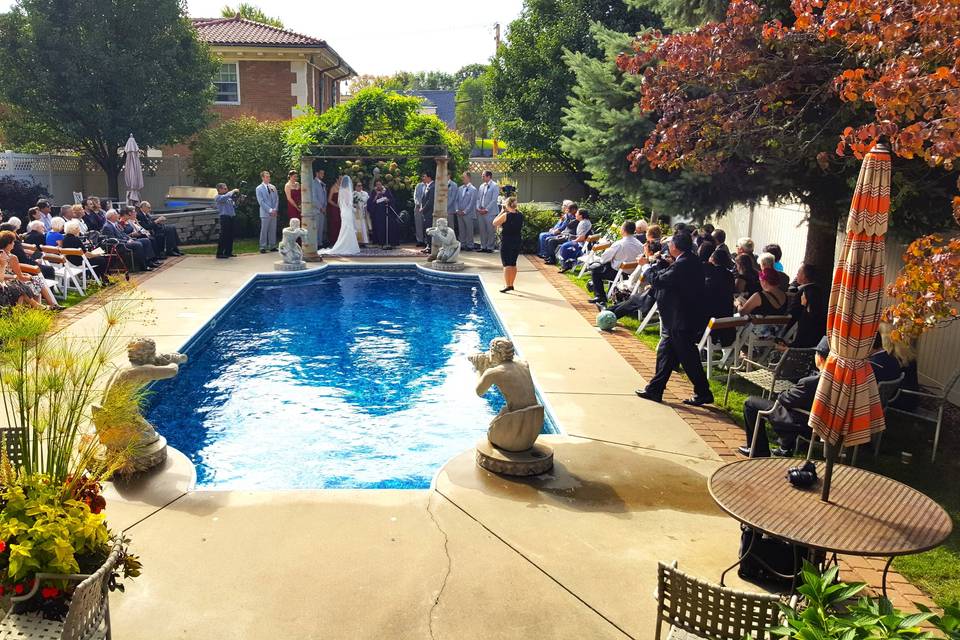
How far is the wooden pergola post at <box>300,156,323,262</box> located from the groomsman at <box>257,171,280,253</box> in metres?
0.80

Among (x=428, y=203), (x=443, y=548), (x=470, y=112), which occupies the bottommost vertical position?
(x=443, y=548)

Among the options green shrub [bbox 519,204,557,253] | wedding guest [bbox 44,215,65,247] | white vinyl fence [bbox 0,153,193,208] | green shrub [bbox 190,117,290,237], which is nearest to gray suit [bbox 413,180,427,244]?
green shrub [bbox 519,204,557,253]

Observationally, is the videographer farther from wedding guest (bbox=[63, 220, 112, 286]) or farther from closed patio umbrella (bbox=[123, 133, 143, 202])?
wedding guest (bbox=[63, 220, 112, 286])

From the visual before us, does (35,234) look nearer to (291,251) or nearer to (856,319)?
(291,251)

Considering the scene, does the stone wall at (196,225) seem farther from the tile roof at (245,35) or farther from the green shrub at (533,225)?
the tile roof at (245,35)

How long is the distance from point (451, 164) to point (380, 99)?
2963 mm

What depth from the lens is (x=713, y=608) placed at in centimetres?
345

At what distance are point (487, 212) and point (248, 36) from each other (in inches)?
681

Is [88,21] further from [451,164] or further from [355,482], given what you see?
[355,482]

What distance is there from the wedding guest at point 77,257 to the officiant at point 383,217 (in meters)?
7.66

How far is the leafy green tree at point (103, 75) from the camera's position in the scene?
888 inches

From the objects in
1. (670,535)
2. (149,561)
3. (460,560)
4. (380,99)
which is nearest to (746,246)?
(670,535)

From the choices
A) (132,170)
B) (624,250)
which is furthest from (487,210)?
(132,170)

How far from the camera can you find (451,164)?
75.1ft
